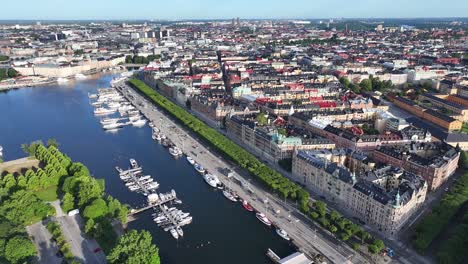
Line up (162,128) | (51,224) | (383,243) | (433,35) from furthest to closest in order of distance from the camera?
(433,35), (162,128), (51,224), (383,243)

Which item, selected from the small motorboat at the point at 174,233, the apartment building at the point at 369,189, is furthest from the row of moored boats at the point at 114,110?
the apartment building at the point at 369,189

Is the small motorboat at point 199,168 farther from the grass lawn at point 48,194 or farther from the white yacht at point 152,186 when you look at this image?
the grass lawn at point 48,194

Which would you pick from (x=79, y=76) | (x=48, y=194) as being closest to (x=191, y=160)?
(x=48, y=194)

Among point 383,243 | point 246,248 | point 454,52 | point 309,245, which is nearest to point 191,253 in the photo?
point 246,248

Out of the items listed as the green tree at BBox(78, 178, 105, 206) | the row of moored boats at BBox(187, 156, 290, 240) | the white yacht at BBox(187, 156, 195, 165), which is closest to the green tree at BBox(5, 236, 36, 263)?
the green tree at BBox(78, 178, 105, 206)

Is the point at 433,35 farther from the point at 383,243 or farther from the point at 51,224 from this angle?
the point at 51,224

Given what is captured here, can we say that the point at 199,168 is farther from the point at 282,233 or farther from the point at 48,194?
the point at 48,194
